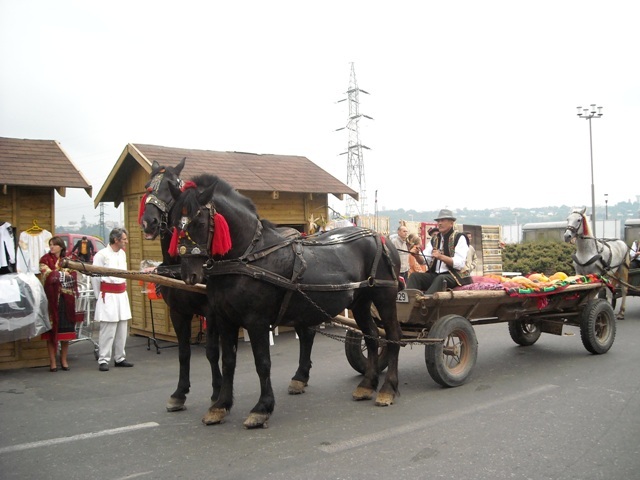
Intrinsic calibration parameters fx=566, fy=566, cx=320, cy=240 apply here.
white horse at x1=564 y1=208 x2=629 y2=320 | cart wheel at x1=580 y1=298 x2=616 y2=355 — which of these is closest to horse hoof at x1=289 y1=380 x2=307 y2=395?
cart wheel at x1=580 y1=298 x2=616 y2=355

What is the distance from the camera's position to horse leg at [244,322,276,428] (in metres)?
5.41

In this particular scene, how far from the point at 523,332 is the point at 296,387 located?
14.6 ft

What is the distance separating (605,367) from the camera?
7727 mm

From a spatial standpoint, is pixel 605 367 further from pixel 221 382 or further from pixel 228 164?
pixel 228 164

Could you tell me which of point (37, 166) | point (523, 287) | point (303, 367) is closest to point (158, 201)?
point (303, 367)

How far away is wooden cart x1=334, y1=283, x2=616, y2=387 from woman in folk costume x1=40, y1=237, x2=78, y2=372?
4.33m

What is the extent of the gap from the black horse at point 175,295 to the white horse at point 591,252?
27.7 feet

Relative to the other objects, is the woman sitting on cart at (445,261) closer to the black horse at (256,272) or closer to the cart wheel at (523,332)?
the black horse at (256,272)

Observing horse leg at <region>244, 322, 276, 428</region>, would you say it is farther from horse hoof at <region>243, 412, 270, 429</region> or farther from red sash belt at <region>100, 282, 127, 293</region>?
red sash belt at <region>100, 282, 127, 293</region>

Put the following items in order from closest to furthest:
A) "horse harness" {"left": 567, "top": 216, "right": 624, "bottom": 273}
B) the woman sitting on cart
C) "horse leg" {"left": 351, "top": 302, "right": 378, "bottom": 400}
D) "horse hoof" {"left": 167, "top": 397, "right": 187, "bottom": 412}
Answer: "horse hoof" {"left": 167, "top": 397, "right": 187, "bottom": 412}
"horse leg" {"left": 351, "top": 302, "right": 378, "bottom": 400}
the woman sitting on cart
"horse harness" {"left": 567, "top": 216, "right": 624, "bottom": 273}

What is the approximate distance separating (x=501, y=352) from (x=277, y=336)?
4436mm

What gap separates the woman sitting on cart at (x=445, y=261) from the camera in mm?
7305

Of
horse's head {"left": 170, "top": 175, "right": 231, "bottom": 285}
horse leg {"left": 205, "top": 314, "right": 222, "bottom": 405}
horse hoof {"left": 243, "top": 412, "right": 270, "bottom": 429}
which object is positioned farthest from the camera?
horse leg {"left": 205, "top": 314, "right": 222, "bottom": 405}

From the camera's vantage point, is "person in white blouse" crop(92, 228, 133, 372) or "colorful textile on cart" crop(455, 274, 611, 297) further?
"person in white blouse" crop(92, 228, 133, 372)
